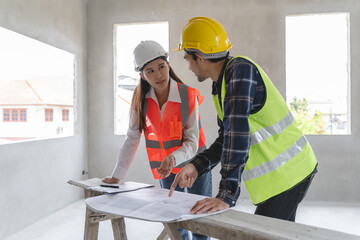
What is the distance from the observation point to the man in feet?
3.79

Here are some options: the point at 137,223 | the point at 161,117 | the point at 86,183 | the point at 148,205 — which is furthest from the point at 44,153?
the point at 148,205

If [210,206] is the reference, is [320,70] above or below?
above

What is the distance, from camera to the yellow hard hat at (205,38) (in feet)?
4.33

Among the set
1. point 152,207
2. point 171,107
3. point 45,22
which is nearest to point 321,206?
point 171,107

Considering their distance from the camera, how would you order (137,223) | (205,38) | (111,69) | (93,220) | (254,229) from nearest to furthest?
(254,229), (205,38), (93,220), (137,223), (111,69)

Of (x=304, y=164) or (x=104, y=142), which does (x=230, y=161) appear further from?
(x=104, y=142)

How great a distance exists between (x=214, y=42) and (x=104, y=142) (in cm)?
347

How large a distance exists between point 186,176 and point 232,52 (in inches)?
124

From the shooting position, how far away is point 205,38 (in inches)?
52.1

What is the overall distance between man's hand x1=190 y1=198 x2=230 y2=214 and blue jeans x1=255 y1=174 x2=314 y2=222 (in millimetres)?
207

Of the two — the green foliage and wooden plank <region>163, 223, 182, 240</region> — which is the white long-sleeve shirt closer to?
wooden plank <region>163, 223, 182, 240</region>

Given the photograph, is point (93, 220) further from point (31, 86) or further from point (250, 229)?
point (31, 86)

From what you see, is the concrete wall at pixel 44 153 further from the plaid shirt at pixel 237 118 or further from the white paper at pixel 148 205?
the plaid shirt at pixel 237 118

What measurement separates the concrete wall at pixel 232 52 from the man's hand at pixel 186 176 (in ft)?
9.63
